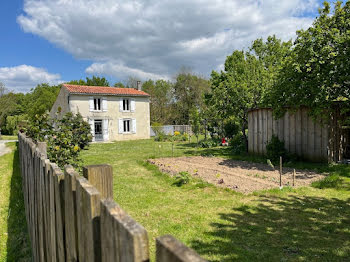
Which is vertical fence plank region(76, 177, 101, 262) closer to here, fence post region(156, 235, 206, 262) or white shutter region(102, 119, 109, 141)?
fence post region(156, 235, 206, 262)

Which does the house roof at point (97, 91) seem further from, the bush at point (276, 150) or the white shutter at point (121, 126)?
the bush at point (276, 150)

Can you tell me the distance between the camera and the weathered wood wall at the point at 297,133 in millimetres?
10148

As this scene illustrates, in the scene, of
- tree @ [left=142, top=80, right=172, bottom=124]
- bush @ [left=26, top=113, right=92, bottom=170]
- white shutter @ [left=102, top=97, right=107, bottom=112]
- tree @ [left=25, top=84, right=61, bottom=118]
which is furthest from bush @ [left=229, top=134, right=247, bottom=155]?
tree @ [left=25, top=84, right=61, bottom=118]

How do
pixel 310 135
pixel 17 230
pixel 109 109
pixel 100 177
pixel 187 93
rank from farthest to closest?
pixel 187 93 < pixel 109 109 < pixel 310 135 < pixel 17 230 < pixel 100 177

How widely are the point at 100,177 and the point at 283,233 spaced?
12.8 ft

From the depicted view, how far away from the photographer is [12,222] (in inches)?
196

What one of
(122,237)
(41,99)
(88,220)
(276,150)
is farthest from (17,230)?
(41,99)

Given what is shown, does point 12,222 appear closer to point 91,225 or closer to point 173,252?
point 91,225

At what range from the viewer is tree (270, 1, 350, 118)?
8766mm

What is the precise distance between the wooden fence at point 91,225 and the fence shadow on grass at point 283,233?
2.54 metres

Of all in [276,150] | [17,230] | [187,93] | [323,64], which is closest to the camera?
[17,230]

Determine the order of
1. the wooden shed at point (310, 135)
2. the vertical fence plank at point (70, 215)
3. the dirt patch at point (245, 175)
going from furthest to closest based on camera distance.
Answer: the wooden shed at point (310, 135), the dirt patch at point (245, 175), the vertical fence plank at point (70, 215)

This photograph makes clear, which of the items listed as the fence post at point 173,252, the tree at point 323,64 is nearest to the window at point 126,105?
the tree at point 323,64

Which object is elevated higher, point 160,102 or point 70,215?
point 160,102
